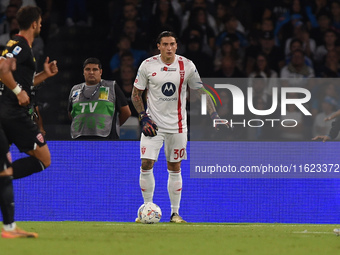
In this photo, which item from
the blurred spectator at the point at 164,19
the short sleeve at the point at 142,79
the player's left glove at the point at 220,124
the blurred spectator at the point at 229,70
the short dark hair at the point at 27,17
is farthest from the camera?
the blurred spectator at the point at 164,19

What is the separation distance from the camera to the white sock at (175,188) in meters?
8.55

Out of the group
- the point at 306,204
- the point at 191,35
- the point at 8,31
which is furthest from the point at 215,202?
the point at 8,31

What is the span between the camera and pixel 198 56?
11.5 m

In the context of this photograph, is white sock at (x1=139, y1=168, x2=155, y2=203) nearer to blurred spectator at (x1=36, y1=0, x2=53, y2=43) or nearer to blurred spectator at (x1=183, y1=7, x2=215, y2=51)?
blurred spectator at (x1=183, y1=7, x2=215, y2=51)

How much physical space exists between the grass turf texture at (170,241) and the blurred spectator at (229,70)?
3.95 m

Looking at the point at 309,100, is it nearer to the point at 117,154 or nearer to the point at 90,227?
the point at 117,154

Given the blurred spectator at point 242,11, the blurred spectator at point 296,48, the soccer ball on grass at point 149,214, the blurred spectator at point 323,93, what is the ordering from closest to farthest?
1. the soccer ball on grass at point 149,214
2. the blurred spectator at point 323,93
3. the blurred spectator at point 296,48
4. the blurred spectator at point 242,11

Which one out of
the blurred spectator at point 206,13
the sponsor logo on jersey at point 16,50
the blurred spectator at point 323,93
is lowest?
the blurred spectator at point 323,93

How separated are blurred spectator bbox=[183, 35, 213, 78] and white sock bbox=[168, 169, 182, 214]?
2910mm

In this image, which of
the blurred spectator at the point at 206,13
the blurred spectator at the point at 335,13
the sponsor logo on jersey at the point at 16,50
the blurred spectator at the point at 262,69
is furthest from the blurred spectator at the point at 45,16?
the sponsor logo on jersey at the point at 16,50

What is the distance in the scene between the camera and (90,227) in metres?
7.48

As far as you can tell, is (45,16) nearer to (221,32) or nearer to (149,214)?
(221,32)

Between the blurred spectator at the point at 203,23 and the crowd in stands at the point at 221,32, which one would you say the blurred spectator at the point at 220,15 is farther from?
the blurred spectator at the point at 203,23

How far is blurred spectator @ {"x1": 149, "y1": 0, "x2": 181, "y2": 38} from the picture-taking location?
40.1 ft
